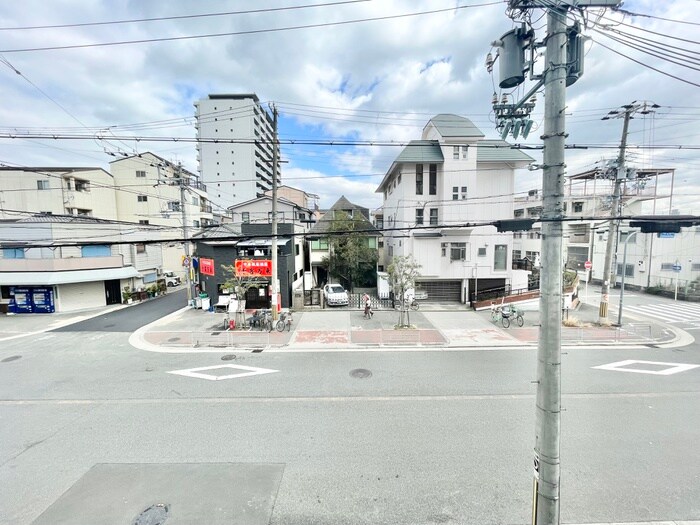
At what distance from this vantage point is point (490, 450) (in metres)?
5.69

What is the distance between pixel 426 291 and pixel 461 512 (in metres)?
18.6

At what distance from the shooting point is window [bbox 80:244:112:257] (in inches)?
811

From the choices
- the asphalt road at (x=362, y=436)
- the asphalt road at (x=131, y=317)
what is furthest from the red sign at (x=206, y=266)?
the asphalt road at (x=362, y=436)

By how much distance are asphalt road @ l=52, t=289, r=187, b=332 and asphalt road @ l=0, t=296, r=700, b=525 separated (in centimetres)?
544

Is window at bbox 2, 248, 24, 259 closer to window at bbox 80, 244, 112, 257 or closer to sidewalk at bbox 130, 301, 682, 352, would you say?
window at bbox 80, 244, 112, 257

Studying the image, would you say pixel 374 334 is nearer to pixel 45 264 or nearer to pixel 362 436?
pixel 362 436

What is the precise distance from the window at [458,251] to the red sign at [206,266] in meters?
17.5

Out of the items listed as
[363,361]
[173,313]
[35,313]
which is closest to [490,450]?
[363,361]

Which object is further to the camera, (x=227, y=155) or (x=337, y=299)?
(x=227, y=155)

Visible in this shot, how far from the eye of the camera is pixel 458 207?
20.8 m

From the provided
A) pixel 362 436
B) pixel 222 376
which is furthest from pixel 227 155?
pixel 362 436

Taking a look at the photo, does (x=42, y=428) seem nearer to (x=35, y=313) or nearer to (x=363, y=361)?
(x=363, y=361)

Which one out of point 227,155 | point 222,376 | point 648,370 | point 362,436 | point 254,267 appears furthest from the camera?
point 227,155

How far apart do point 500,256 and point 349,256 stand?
11943 millimetres
